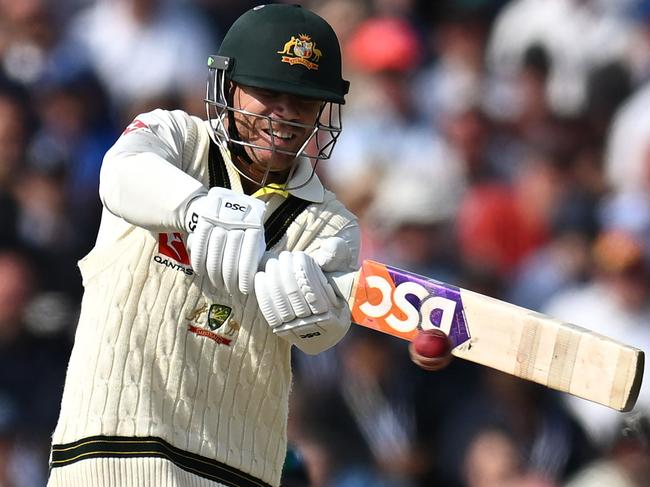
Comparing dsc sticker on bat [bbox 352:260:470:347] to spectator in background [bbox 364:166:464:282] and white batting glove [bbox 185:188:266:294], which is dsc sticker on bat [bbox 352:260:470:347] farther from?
spectator in background [bbox 364:166:464:282]

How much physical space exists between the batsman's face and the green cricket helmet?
1cm

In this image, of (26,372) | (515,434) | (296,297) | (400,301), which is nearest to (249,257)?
(296,297)

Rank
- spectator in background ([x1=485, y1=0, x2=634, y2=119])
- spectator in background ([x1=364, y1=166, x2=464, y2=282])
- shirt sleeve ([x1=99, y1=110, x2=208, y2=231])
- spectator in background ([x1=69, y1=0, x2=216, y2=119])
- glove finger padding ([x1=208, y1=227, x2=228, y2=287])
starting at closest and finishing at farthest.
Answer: glove finger padding ([x1=208, y1=227, x2=228, y2=287]), shirt sleeve ([x1=99, y1=110, x2=208, y2=231]), spectator in background ([x1=364, y1=166, x2=464, y2=282]), spectator in background ([x1=485, y1=0, x2=634, y2=119]), spectator in background ([x1=69, y1=0, x2=216, y2=119])

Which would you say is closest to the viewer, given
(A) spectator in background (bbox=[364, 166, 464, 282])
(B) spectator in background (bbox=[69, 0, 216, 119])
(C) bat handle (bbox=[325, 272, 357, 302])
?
(C) bat handle (bbox=[325, 272, 357, 302])

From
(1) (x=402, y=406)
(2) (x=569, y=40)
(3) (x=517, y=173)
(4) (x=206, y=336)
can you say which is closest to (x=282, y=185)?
(4) (x=206, y=336)

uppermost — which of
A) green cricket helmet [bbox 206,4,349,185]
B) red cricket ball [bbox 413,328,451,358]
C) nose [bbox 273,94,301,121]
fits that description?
green cricket helmet [bbox 206,4,349,185]

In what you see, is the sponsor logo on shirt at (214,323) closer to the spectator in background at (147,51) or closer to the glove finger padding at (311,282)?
the glove finger padding at (311,282)

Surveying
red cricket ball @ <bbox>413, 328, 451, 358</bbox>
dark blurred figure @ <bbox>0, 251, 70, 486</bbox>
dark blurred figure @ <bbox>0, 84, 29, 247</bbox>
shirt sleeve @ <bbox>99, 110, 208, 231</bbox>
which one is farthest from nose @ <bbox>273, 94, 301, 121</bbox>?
dark blurred figure @ <bbox>0, 84, 29, 247</bbox>

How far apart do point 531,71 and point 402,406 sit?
5.66 feet

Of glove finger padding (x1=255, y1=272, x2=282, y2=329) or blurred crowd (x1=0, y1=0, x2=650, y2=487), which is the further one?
blurred crowd (x1=0, y1=0, x2=650, y2=487)

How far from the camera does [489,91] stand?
586 centimetres

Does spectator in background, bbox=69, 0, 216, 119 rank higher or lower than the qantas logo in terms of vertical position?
lower

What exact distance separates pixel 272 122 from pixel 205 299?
0.47 m

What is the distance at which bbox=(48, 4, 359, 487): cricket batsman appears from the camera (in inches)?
119
